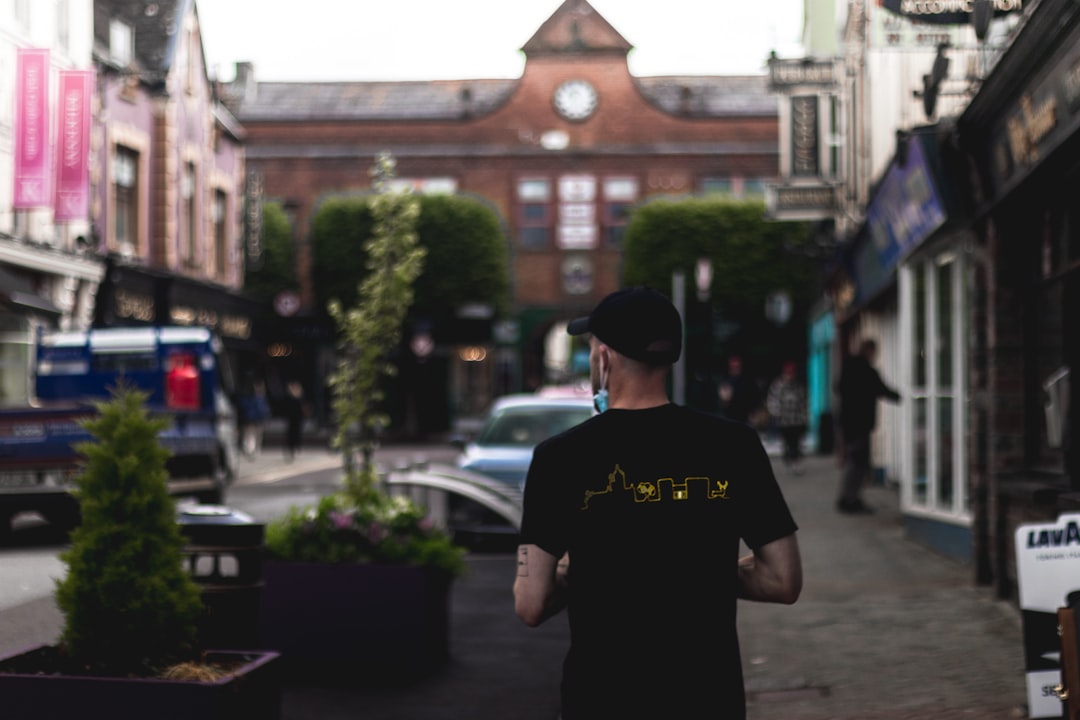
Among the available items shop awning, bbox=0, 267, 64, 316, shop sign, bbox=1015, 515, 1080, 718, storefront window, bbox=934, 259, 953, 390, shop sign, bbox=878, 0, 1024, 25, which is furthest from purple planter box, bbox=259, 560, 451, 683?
shop awning, bbox=0, 267, 64, 316

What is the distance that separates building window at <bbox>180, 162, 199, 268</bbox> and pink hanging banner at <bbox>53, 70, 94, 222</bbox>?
28.7 ft

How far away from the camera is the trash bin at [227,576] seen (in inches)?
247

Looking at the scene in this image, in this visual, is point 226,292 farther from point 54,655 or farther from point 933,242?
point 54,655

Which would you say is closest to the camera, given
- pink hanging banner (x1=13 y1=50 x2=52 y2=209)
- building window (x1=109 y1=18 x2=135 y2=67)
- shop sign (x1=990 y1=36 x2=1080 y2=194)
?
shop sign (x1=990 y1=36 x2=1080 y2=194)

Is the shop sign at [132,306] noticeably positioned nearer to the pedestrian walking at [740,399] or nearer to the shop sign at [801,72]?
the pedestrian walking at [740,399]

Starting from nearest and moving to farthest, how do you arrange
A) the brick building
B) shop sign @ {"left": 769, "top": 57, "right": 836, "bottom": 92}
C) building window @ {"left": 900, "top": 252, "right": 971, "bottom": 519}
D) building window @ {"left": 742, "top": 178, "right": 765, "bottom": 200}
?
building window @ {"left": 900, "top": 252, "right": 971, "bottom": 519} → shop sign @ {"left": 769, "top": 57, "right": 836, "bottom": 92} → building window @ {"left": 742, "top": 178, "right": 765, "bottom": 200} → the brick building

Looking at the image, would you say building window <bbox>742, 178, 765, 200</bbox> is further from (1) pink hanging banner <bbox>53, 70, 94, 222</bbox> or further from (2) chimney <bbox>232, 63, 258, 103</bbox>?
(1) pink hanging banner <bbox>53, 70, 94, 222</bbox>

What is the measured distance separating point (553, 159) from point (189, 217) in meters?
18.0

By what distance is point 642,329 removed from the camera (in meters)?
3.12

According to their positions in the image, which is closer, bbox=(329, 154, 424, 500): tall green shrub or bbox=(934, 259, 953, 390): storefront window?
bbox=(329, 154, 424, 500): tall green shrub

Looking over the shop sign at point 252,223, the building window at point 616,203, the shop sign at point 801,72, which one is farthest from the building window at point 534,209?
A: the shop sign at point 801,72

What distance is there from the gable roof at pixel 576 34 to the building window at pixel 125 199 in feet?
71.6

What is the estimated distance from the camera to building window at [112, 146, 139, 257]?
29000mm

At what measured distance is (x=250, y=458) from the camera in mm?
29422
